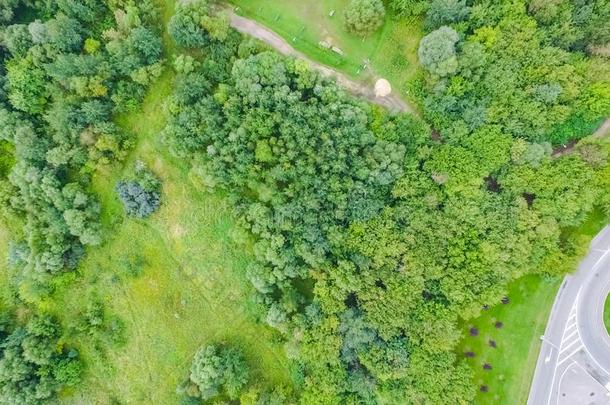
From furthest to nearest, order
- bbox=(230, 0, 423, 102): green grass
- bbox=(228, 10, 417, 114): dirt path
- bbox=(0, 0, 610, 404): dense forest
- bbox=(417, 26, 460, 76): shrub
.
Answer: bbox=(228, 10, 417, 114): dirt path, bbox=(230, 0, 423, 102): green grass, bbox=(0, 0, 610, 404): dense forest, bbox=(417, 26, 460, 76): shrub

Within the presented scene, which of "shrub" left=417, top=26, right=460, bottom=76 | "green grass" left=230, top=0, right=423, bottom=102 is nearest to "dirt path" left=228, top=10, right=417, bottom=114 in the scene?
"green grass" left=230, top=0, right=423, bottom=102

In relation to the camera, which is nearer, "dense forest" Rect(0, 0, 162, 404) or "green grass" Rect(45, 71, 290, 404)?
"dense forest" Rect(0, 0, 162, 404)

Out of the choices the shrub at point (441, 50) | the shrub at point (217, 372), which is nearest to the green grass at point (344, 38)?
the shrub at point (441, 50)

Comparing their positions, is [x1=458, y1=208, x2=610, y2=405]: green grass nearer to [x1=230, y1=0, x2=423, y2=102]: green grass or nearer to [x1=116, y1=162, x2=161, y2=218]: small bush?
[x1=230, y1=0, x2=423, y2=102]: green grass

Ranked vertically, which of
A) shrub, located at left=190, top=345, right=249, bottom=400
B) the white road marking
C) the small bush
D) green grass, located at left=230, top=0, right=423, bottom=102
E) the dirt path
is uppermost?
green grass, located at left=230, top=0, right=423, bottom=102

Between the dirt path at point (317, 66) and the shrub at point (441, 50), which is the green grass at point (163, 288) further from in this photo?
the shrub at point (441, 50)

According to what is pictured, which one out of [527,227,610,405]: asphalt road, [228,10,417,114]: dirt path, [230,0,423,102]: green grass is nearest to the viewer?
[527,227,610,405]: asphalt road
